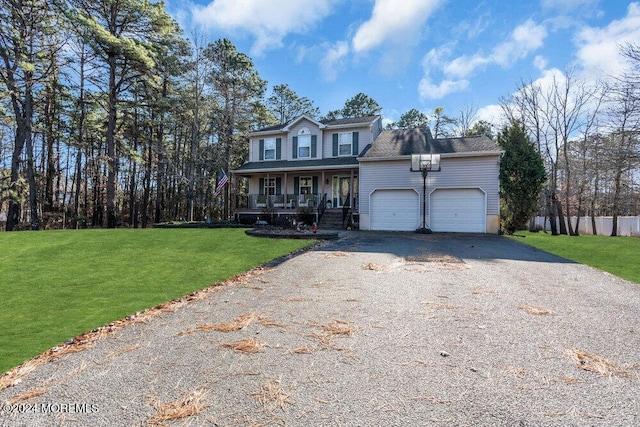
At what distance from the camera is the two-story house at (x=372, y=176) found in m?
→ 15.2

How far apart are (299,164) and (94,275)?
14.2m

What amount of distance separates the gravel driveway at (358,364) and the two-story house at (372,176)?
36.1 feet

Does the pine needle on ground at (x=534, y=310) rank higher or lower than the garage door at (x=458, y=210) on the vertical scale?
lower

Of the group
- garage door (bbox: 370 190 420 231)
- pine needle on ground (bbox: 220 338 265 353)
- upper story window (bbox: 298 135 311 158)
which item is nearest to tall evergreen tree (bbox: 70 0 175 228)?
upper story window (bbox: 298 135 311 158)

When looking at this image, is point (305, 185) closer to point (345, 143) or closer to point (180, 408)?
point (345, 143)

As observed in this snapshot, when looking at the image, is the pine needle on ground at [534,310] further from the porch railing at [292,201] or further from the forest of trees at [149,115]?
the forest of trees at [149,115]

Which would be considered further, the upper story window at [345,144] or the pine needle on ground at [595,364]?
the upper story window at [345,144]

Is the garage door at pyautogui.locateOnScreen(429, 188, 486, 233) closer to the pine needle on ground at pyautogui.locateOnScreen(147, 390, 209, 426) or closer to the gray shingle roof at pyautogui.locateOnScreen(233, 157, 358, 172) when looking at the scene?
the gray shingle roof at pyautogui.locateOnScreen(233, 157, 358, 172)

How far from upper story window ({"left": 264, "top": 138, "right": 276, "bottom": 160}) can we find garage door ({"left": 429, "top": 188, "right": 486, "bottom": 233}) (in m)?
11.0

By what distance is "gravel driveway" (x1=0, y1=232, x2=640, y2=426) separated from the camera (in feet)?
6.29

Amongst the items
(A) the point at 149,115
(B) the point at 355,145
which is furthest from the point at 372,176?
(A) the point at 149,115

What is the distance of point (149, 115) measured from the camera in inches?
934

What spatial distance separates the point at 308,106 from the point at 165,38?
16.7 meters

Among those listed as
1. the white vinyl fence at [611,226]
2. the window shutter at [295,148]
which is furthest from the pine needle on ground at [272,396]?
the white vinyl fence at [611,226]
